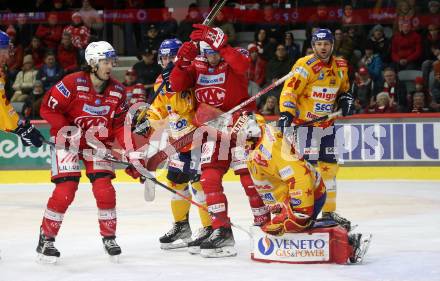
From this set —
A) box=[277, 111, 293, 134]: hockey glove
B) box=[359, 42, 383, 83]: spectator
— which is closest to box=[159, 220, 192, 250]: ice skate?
box=[277, 111, 293, 134]: hockey glove

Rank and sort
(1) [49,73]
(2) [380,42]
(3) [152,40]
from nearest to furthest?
1. (2) [380,42]
2. (1) [49,73]
3. (3) [152,40]

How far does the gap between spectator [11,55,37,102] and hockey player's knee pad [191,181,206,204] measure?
7.03m

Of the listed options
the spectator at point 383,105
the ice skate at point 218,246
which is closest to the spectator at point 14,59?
the spectator at point 383,105

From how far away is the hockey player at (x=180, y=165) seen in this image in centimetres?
725

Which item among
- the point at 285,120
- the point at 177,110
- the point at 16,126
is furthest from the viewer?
the point at 285,120

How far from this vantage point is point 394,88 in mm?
12422

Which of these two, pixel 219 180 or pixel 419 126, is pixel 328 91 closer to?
pixel 219 180

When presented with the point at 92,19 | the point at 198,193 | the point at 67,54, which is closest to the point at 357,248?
the point at 198,193

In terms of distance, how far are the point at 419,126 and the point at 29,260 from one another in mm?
5967

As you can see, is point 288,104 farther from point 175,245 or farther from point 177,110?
point 175,245

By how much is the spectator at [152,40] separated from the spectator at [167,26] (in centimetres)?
10

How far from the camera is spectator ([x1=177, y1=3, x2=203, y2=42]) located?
14.2 meters

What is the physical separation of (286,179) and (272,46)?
770cm

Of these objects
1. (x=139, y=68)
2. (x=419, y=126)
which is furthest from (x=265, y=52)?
(x=419, y=126)
